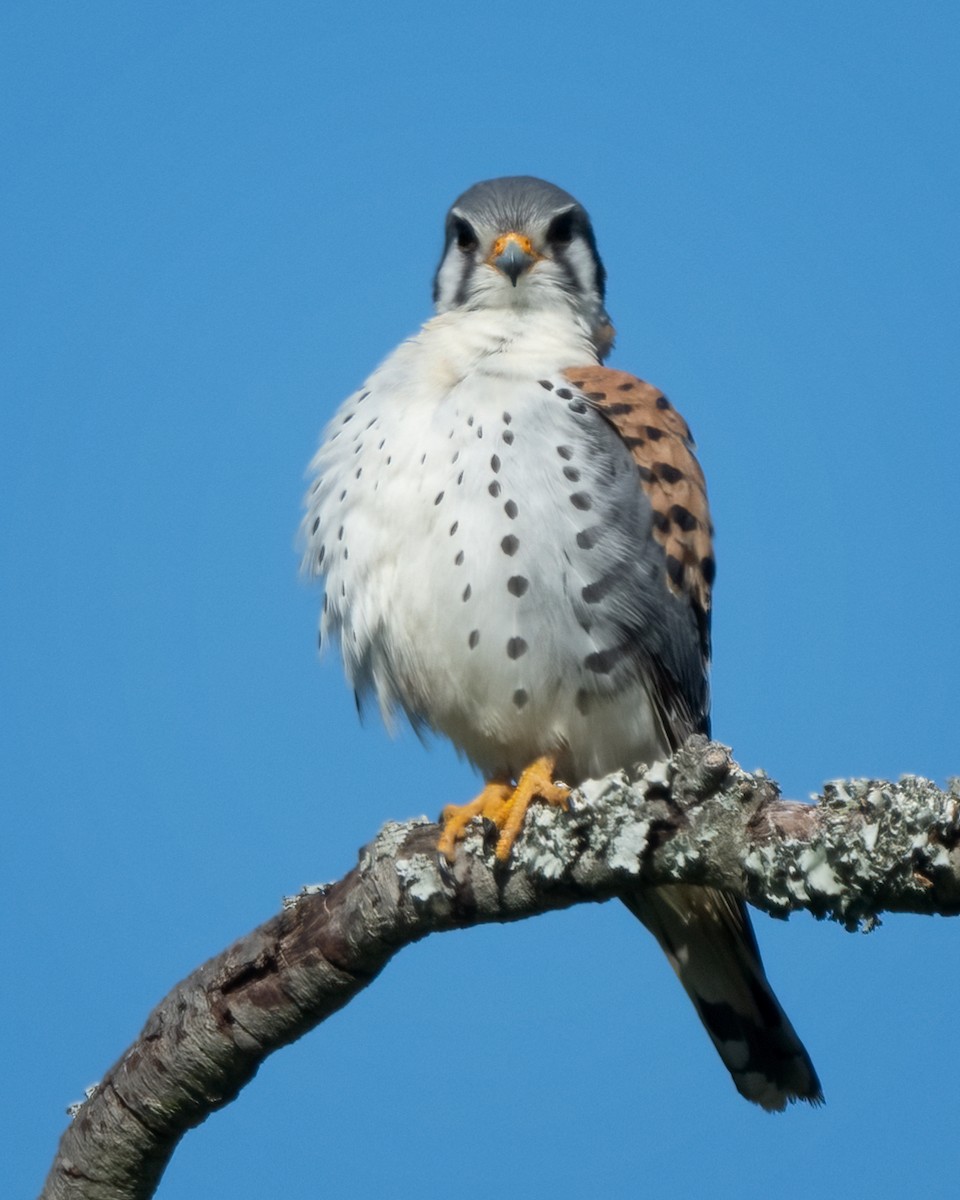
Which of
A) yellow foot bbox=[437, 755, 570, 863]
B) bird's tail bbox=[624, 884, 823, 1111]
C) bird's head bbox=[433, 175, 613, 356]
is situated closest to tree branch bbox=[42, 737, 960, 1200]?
yellow foot bbox=[437, 755, 570, 863]

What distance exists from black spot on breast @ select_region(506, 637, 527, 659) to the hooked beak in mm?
1374

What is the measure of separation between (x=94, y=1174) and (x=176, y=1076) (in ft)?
0.93

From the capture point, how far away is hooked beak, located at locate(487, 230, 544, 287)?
15.7ft

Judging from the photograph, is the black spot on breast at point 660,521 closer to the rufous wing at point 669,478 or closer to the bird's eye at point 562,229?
the rufous wing at point 669,478

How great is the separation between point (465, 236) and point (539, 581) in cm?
158

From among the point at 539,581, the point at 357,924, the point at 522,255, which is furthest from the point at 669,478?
the point at 357,924

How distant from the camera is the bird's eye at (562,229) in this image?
4.96 m

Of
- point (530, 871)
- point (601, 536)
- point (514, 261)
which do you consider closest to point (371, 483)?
point (601, 536)

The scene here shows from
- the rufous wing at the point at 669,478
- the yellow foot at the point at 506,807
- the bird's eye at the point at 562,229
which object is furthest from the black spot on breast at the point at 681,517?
the bird's eye at the point at 562,229

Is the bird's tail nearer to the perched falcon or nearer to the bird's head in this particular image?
the perched falcon

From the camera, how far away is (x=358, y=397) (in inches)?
183

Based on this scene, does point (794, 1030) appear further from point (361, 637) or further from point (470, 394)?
point (470, 394)

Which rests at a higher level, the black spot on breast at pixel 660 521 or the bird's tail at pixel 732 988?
the black spot on breast at pixel 660 521

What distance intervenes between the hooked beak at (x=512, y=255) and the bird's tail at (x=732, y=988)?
6.37 feet
